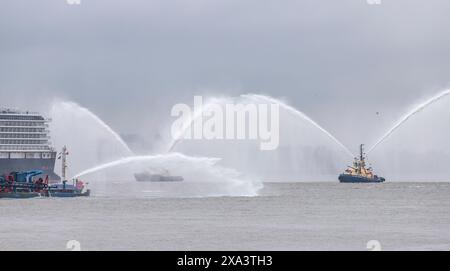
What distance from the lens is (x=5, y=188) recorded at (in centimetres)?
10219

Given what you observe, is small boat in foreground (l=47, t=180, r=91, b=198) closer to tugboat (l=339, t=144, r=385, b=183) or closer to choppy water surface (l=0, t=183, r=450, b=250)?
choppy water surface (l=0, t=183, r=450, b=250)

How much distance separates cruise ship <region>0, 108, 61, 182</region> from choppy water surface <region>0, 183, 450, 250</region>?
74581 millimetres

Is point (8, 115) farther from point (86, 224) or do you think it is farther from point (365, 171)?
point (86, 224)

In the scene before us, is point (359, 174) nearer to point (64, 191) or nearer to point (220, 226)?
point (64, 191)

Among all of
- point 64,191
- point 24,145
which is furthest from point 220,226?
point 24,145

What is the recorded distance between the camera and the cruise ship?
168 meters

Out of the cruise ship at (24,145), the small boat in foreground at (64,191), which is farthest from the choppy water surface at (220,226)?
the cruise ship at (24,145)

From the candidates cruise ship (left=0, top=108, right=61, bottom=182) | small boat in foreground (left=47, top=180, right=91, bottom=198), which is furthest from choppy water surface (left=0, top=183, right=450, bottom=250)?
cruise ship (left=0, top=108, right=61, bottom=182)

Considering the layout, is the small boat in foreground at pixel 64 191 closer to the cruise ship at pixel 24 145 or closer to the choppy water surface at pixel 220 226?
the choppy water surface at pixel 220 226

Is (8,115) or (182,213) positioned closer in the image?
(182,213)

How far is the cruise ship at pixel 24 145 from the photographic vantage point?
550 ft

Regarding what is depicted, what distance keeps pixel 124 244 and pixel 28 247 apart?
5.41m
